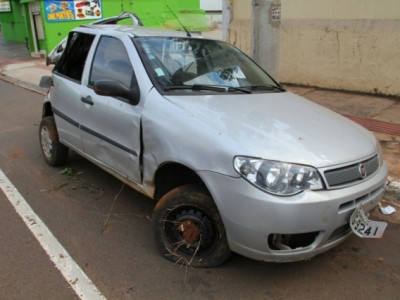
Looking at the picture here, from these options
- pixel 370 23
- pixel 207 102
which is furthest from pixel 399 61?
pixel 207 102

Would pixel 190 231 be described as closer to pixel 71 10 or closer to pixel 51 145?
pixel 51 145

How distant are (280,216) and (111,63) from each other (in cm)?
226

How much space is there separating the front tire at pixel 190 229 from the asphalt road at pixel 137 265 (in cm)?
10

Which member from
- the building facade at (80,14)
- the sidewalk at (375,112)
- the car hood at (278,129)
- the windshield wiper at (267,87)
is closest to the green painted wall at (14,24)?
the building facade at (80,14)

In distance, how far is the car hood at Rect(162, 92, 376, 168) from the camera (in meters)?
2.61

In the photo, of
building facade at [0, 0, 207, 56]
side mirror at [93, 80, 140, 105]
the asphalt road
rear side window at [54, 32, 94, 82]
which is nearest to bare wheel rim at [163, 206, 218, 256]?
the asphalt road

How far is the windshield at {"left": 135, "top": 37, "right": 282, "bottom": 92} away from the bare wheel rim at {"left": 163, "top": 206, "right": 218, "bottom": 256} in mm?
1038

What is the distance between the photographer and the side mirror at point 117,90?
323 centimetres

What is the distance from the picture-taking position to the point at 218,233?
2.86m

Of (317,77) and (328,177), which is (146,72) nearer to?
(328,177)

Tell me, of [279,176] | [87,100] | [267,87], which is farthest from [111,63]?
[279,176]

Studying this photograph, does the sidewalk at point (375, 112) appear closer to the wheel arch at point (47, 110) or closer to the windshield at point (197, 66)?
the windshield at point (197, 66)

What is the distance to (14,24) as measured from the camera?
26.3m

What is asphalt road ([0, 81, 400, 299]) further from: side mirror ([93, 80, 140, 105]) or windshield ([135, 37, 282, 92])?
windshield ([135, 37, 282, 92])
